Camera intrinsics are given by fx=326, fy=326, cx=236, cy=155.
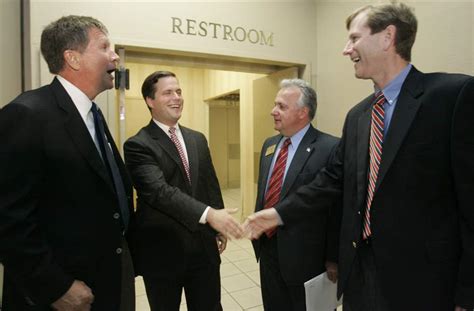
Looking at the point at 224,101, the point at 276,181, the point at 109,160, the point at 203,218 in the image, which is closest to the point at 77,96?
the point at 109,160

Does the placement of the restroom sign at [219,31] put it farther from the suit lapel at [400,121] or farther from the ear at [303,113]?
the suit lapel at [400,121]

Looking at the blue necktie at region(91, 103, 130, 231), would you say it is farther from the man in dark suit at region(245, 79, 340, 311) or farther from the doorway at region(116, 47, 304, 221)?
the doorway at region(116, 47, 304, 221)

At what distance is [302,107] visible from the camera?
211 cm

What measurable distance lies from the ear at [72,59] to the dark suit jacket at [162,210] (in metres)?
0.56

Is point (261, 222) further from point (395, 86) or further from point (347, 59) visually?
point (347, 59)

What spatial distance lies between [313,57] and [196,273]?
110 inches

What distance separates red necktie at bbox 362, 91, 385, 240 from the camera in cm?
130

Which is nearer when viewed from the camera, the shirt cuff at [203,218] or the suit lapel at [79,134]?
the suit lapel at [79,134]

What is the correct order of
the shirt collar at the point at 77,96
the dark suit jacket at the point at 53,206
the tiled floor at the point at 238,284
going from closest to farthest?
the dark suit jacket at the point at 53,206, the shirt collar at the point at 77,96, the tiled floor at the point at 238,284

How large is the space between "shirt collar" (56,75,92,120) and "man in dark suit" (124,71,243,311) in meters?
0.49

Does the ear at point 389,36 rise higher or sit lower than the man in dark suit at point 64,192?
higher

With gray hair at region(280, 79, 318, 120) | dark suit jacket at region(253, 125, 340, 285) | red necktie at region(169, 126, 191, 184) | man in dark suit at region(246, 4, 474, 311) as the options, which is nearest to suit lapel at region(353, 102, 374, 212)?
man in dark suit at region(246, 4, 474, 311)

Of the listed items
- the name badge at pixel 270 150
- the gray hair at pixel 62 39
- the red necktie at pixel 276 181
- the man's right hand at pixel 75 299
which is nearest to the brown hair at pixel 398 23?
the red necktie at pixel 276 181

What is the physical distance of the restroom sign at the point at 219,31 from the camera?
10.2 feet
